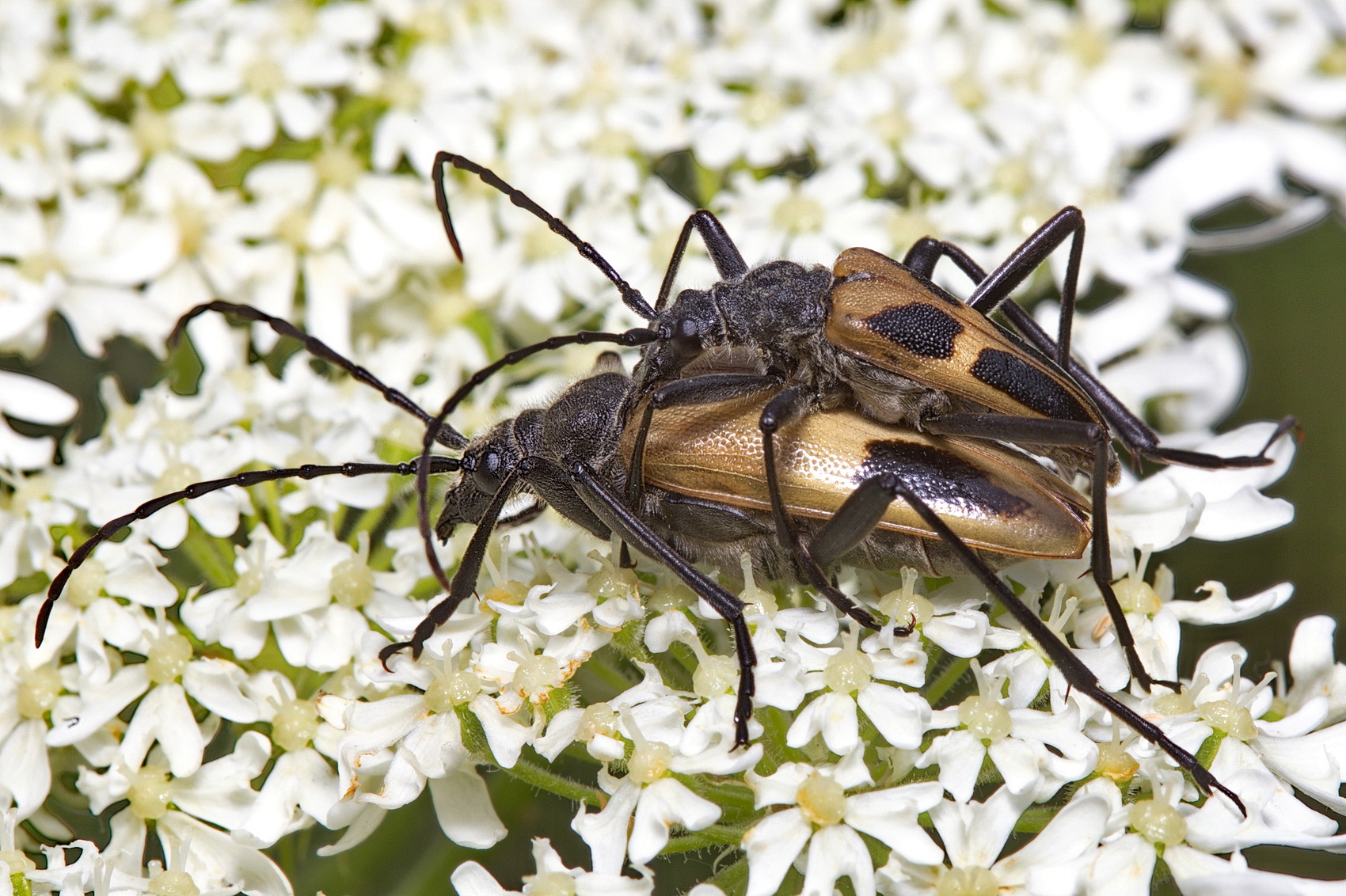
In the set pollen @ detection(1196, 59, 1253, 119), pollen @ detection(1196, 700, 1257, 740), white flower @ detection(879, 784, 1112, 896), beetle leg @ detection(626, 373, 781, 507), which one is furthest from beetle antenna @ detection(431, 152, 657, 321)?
pollen @ detection(1196, 59, 1253, 119)

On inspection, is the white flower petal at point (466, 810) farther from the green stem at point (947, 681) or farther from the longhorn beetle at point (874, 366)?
the green stem at point (947, 681)

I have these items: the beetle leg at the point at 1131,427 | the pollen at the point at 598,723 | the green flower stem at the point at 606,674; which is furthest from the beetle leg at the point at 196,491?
the beetle leg at the point at 1131,427

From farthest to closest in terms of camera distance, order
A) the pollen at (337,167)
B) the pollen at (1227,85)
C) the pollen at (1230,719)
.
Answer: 1. the pollen at (1227,85)
2. the pollen at (337,167)
3. the pollen at (1230,719)

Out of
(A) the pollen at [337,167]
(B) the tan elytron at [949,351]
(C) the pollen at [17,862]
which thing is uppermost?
(A) the pollen at [337,167]

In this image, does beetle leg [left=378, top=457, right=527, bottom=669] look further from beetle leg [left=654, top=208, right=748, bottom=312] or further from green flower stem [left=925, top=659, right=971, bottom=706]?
green flower stem [left=925, top=659, right=971, bottom=706]

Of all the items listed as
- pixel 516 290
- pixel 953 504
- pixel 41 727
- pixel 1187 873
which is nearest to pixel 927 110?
pixel 516 290

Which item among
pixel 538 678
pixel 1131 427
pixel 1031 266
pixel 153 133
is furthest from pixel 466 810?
pixel 153 133

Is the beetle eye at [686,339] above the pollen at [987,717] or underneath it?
above
